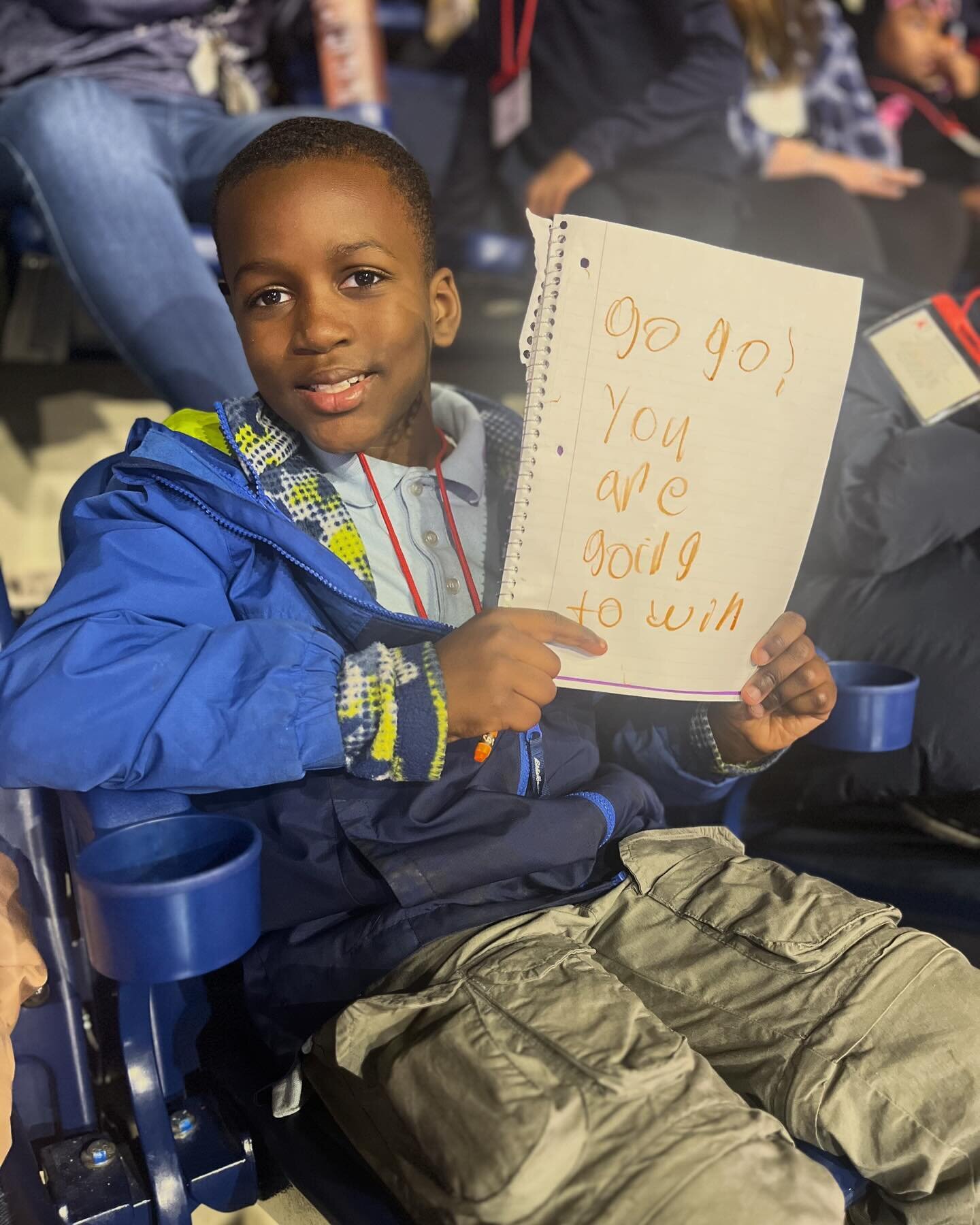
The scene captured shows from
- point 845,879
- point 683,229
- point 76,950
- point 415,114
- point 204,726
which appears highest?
point 415,114

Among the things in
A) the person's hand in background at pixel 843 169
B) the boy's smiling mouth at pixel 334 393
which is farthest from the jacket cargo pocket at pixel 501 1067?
the person's hand in background at pixel 843 169

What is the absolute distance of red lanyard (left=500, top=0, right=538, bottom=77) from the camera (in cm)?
204

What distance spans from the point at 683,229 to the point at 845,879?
1190 mm

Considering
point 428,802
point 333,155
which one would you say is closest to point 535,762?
point 428,802

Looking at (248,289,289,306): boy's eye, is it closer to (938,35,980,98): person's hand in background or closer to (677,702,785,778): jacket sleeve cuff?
(677,702,785,778): jacket sleeve cuff

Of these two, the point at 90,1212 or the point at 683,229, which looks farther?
the point at 683,229

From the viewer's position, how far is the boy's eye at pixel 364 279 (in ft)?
2.90

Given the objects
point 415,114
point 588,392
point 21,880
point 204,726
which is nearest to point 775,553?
point 588,392

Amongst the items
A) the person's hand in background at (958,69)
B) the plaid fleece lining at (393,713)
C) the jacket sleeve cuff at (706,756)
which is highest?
the person's hand in background at (958,69)

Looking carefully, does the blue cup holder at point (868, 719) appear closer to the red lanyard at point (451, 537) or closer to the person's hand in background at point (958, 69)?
the red lanyard at point (451, 537)

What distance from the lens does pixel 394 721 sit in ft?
2.53

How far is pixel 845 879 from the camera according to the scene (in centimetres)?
119

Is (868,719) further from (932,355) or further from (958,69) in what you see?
(958,69)

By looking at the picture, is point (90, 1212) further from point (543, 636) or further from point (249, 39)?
point (249, 39)
